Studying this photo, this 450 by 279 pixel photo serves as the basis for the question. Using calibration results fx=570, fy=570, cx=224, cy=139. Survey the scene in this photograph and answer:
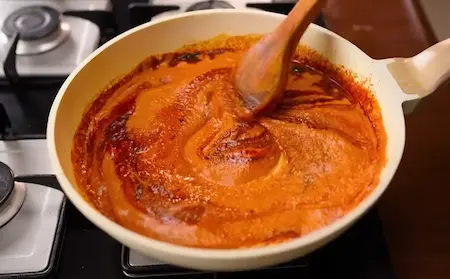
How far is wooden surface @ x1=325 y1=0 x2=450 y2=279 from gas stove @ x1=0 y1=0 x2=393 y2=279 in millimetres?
45

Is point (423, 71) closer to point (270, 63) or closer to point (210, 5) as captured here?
point (270, 63)

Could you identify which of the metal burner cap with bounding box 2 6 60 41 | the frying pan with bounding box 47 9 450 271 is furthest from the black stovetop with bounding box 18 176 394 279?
the metal burner cap with bounding box 2 6 60 41

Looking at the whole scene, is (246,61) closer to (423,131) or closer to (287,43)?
(287,43)

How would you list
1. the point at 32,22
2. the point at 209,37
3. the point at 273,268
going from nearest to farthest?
1. the point at 273,268
2. the point at 209,37
3. the point at 32,22

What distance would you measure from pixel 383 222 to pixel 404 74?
0.19 meters

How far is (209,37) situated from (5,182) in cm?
32

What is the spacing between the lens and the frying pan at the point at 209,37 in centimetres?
51

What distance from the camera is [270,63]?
0.68m

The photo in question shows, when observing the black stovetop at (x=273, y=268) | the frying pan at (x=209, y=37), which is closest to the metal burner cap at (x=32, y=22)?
the frying pan at (x=209, y=37)

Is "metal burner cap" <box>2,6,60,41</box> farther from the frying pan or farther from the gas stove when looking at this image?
the frying pan

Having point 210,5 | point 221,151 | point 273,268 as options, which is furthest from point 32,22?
point 273,268

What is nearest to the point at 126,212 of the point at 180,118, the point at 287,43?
the point at 180,118

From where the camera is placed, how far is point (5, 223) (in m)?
0.65

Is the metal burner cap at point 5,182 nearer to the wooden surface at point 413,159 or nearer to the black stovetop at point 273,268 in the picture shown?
the black stovetop at point 273,268
